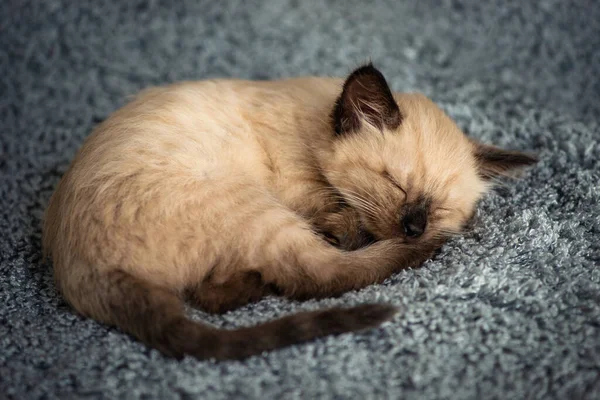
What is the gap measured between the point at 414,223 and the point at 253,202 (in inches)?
15.6

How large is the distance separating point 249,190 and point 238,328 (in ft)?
1.20

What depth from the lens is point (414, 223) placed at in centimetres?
161

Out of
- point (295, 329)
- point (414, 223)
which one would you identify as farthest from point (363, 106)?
point (295, 329)

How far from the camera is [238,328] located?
130 centimetres

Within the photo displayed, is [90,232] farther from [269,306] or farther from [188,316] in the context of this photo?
[269,306]

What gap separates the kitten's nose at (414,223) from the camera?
5.29ft

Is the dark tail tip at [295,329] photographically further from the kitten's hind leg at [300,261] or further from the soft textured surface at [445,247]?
the kitten's hind leg at [300,261]

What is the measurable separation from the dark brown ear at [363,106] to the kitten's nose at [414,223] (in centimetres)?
23

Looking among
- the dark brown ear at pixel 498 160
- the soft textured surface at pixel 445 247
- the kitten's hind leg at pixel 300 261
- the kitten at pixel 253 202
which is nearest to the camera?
the soft textured surface at pixel 445 247

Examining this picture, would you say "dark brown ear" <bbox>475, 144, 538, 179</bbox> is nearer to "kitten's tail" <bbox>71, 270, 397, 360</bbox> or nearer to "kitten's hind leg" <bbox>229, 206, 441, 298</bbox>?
"kitten's hind leg" <bbox>229, 206, 441, 298</bbox>

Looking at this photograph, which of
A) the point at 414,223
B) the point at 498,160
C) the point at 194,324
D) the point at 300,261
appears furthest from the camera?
the point at 498,160

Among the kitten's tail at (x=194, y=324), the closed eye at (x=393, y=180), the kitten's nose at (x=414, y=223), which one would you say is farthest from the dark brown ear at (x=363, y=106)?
the kitten's tail at (x=194, y=324)

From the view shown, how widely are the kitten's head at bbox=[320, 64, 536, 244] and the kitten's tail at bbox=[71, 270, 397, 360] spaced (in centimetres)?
38

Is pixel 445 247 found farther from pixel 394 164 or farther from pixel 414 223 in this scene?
pixel 394 164
